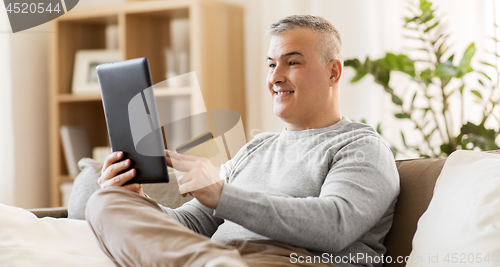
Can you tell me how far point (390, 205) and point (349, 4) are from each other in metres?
1.61

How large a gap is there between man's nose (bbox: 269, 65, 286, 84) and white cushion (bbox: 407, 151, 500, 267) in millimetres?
486

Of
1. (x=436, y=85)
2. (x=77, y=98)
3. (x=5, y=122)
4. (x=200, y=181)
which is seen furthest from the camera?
(x=77, y=98)

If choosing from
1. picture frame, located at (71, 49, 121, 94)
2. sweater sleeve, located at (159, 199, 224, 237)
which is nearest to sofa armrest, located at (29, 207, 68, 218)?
sweater sleeve, located at (159, 199, 224, 237)

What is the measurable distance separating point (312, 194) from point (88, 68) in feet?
7.19

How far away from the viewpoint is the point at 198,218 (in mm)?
1309

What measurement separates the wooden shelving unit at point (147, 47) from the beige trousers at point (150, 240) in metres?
1.66

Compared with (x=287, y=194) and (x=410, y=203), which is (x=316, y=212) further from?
(x=410, y=203)

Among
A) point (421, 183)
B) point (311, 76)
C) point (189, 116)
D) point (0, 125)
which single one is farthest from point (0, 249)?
point (0, 125)

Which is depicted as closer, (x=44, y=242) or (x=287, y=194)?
(x=287, y=194)

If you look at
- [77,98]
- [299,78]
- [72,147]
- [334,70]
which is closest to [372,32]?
[334,70]

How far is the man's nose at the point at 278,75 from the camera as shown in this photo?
A: 53.2 inches

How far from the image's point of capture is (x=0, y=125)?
276 centimetres

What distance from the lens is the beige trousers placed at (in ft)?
2.67

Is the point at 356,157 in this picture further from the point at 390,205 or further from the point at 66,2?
the point at 66,2
